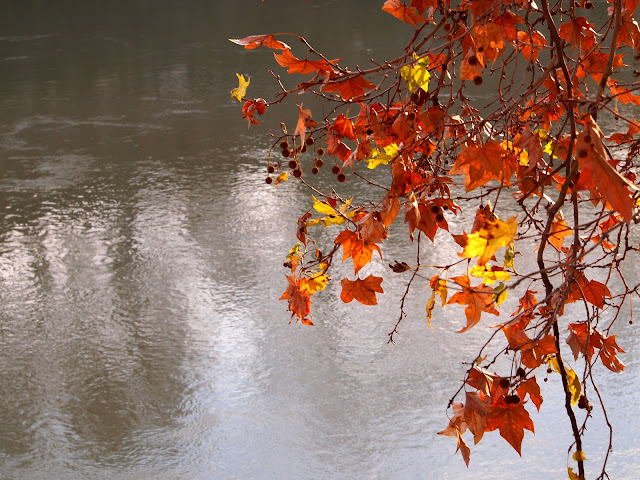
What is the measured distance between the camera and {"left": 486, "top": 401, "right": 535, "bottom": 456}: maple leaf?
0.82m

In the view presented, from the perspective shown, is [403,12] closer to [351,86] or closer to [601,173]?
[351,86]

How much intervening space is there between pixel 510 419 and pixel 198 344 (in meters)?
1.82

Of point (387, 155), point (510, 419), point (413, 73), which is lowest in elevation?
point (510, 419)

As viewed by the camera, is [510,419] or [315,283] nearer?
[510,419]

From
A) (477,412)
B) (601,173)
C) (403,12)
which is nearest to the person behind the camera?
(601,173)

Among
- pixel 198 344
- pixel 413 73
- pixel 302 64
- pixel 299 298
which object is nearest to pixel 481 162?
pixel 413 73

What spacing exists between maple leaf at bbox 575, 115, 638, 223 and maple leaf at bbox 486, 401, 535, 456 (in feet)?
1.09

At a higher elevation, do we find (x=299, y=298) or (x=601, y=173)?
(x=601, y=173)

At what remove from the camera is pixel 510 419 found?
83 cm

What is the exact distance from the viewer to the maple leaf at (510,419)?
821 millimetres

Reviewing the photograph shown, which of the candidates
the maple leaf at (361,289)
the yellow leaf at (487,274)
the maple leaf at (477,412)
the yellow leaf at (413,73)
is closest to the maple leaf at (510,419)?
the maple leaf at (477,412)

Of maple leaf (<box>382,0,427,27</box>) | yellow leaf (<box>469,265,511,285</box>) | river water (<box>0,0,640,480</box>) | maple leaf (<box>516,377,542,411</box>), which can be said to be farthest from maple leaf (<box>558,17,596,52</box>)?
river water (<box>0,0,640,480</box>)

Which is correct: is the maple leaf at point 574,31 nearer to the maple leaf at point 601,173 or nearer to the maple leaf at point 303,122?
the maple leaf at point 303,122

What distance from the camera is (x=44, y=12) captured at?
9984 millimetres
